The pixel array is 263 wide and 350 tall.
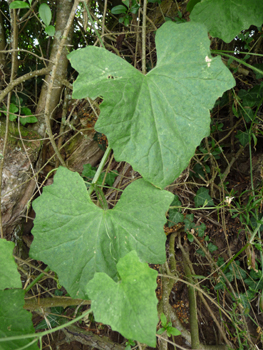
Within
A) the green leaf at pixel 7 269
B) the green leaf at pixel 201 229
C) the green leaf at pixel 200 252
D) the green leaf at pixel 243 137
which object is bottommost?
the green leaf at pixel 200 252

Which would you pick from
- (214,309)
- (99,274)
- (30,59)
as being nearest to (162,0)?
(30,59)

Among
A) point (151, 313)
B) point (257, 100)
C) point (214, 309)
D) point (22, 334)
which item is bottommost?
point (214, 309)

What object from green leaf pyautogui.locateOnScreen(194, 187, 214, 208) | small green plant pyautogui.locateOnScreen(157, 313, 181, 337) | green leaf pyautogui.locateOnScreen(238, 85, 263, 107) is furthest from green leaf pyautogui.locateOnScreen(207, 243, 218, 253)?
green leaf pyautogui.locateOnScreen(238, 85, 263, 107)

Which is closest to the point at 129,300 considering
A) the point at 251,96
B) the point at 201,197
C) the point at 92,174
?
the point at 92,174

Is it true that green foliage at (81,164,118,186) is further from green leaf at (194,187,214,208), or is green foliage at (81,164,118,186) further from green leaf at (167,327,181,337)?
green leaf at (167,327,181,337)

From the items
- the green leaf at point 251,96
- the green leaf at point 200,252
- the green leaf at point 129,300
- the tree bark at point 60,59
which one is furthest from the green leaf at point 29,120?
the green leaf at point 200,252

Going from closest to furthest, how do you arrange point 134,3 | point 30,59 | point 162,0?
1. point 134,3
2. point 162,0
3. point 30,59

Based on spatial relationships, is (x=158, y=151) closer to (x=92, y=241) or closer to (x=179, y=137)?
(x=179, y=137)

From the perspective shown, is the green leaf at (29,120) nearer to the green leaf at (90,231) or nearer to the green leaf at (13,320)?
the green leaf at (90,231)
